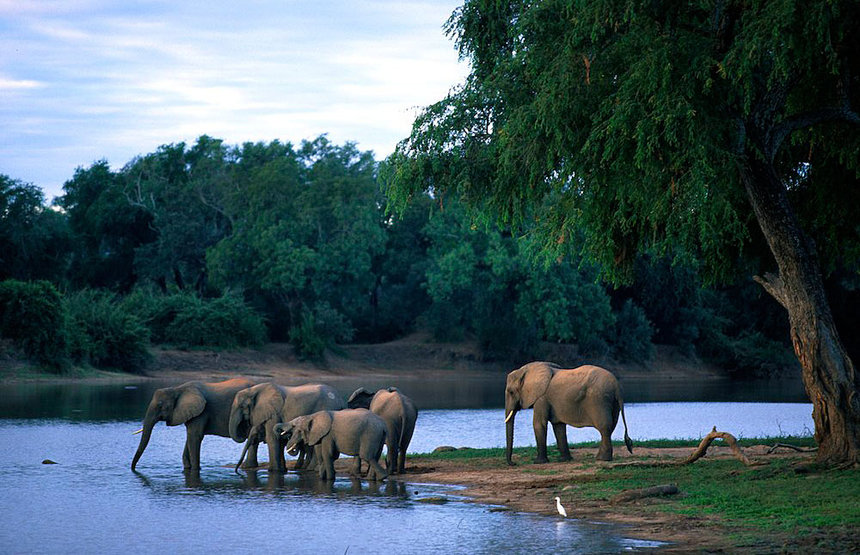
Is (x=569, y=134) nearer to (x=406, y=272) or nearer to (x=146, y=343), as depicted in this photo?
(x=146, y=343)

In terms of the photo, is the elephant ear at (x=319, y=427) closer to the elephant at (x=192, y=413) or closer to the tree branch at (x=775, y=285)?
the elephant at (x=192, y=413)

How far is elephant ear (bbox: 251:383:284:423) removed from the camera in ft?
66.7

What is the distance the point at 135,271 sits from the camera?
73688 millimetres

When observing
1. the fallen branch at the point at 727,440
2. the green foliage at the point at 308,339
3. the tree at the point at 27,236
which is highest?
the tree at the point at 27,236

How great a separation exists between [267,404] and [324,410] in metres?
1.71

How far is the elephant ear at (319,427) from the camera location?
18.4 m

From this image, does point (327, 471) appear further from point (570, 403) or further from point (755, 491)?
point (755, 491)

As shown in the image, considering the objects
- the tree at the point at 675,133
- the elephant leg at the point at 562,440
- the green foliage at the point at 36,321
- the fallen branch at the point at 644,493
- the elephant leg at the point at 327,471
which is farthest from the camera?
the green foliage at the point at 36,321

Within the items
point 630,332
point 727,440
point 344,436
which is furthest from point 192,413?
point 630,332

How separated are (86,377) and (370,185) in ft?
74.4

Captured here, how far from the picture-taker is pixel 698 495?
1484 cm

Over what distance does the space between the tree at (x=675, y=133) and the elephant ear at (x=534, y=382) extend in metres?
2.93

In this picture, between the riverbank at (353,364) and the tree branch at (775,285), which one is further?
the riverbank at (353,364)

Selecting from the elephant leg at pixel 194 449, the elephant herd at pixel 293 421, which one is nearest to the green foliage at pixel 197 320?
the elephant herd at pixel 293 421
